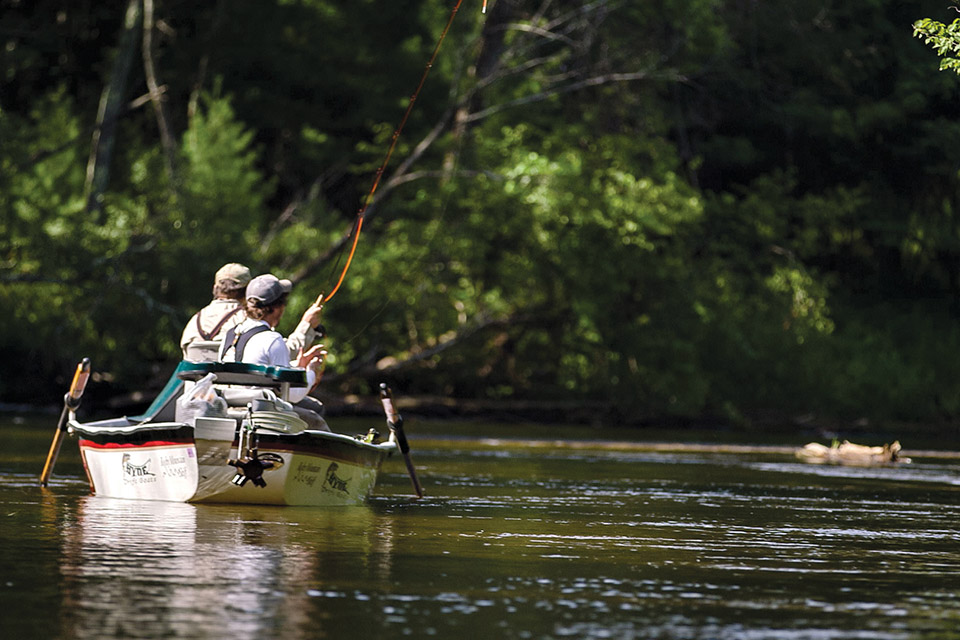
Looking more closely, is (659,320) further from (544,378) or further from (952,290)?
(952,290)

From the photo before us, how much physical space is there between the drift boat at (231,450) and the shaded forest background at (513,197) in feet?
57.0

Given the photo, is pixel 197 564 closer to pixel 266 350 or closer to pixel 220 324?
pixel 266 350

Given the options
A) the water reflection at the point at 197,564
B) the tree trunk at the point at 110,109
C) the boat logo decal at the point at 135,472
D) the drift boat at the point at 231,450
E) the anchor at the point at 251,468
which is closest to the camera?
the water reflection at the point at 197,564

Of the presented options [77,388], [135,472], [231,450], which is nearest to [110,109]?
[77,388]

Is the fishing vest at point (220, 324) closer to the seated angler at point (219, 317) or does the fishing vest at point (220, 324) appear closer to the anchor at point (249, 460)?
the seated angler at point (219, 317)

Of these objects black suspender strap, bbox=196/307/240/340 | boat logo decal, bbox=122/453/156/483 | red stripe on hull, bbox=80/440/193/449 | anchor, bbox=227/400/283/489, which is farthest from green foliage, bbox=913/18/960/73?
boat logo decal, bbox=122/453/156/483

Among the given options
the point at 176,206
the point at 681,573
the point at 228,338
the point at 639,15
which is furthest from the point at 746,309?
the point at 681,573

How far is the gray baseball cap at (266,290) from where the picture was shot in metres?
13.6

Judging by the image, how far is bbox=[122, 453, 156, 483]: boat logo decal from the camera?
14055mm

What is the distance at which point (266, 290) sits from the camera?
44.6 feet

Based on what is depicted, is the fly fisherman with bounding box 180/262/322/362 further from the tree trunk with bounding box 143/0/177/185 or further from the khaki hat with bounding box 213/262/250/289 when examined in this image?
the tree trunk with bounding box 143/0/177/185

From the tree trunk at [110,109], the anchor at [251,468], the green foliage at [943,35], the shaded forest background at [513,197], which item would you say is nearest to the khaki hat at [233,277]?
the anchor at [251,468]

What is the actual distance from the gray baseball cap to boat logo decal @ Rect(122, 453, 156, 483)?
148 cm

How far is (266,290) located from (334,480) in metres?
1.62
